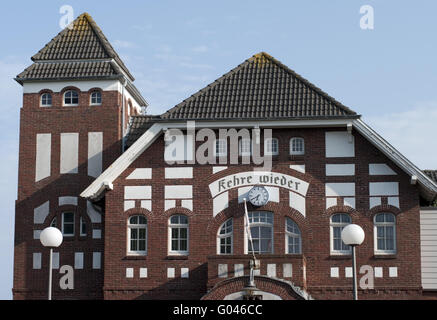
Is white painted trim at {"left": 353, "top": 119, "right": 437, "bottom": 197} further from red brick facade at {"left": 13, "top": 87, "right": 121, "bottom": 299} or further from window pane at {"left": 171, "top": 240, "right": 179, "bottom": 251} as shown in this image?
red brick facade at {"left": 13, "top": 87, "right": 121, "bottom": 299}

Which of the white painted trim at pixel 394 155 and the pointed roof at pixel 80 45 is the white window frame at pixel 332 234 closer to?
the white painted trim at pixel 394 155

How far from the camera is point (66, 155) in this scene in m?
32.9

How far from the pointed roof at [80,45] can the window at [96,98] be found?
1.45 metres

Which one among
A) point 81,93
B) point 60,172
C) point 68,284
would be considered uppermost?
point 81,93

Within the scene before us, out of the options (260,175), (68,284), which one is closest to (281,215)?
(260,175)

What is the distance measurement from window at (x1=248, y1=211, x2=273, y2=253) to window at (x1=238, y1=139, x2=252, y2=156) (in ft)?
7.05

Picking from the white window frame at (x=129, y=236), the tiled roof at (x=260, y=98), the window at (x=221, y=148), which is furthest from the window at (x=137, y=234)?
the tiled roof at (x=260, y=98)

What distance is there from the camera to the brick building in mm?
29703

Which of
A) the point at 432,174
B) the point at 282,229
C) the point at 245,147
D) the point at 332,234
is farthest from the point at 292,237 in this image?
the point at 432,174

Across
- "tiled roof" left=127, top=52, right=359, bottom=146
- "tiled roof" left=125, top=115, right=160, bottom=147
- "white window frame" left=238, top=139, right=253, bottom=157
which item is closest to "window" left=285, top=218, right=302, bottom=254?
"white window frame" left=238, top=139, right=253, bottom=157

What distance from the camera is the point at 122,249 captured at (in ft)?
100

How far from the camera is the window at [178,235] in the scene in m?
30.5

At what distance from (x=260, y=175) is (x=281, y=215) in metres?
1.61
